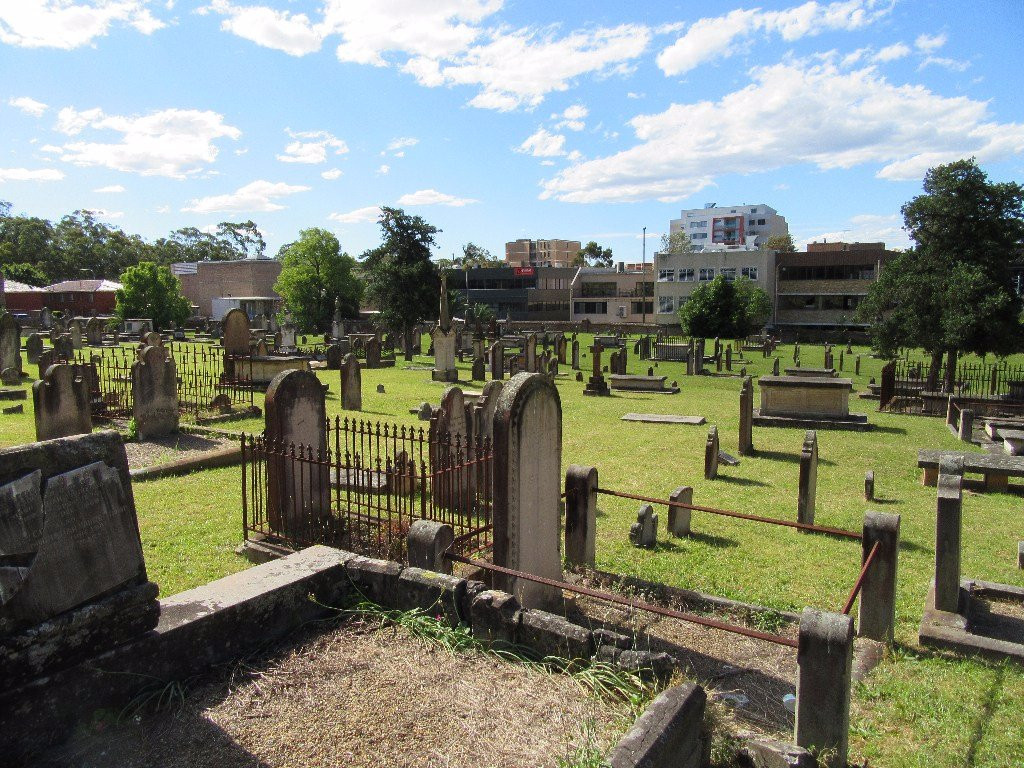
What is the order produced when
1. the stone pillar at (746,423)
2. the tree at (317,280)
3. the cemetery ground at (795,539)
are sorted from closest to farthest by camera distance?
the cemetery ground at (795,539)
the stone pillar at (746,423)
the tree at (317,280)

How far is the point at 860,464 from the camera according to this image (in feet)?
44.1

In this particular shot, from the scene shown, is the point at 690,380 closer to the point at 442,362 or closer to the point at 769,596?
the point at 442,362

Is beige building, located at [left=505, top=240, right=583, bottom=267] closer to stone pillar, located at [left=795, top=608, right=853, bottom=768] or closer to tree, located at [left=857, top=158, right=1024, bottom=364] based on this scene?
tree, located at [left=857, top=158, right=1024, bottom=364]

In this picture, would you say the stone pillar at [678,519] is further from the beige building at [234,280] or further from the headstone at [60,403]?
the beige building at [234,280]

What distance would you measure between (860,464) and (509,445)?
32.9 feet

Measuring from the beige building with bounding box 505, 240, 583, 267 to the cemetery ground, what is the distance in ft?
376

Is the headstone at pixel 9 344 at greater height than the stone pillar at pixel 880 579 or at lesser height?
greater

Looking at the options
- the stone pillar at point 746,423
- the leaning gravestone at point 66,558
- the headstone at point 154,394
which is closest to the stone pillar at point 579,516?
the leaning gravestone at point 66,558

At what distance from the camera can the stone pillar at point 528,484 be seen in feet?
19.5

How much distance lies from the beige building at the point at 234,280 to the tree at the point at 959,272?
211ft

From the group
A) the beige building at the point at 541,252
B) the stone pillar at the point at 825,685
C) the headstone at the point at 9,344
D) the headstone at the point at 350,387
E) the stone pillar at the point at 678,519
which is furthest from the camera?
the beige building at the point at 541,252

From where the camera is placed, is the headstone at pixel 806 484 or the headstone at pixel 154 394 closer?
the headstone at pixel 806 484

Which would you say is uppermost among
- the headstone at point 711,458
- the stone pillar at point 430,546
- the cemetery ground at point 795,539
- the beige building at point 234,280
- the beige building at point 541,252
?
the beige building at point 541,252

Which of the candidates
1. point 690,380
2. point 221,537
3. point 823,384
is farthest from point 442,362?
point 221,537
